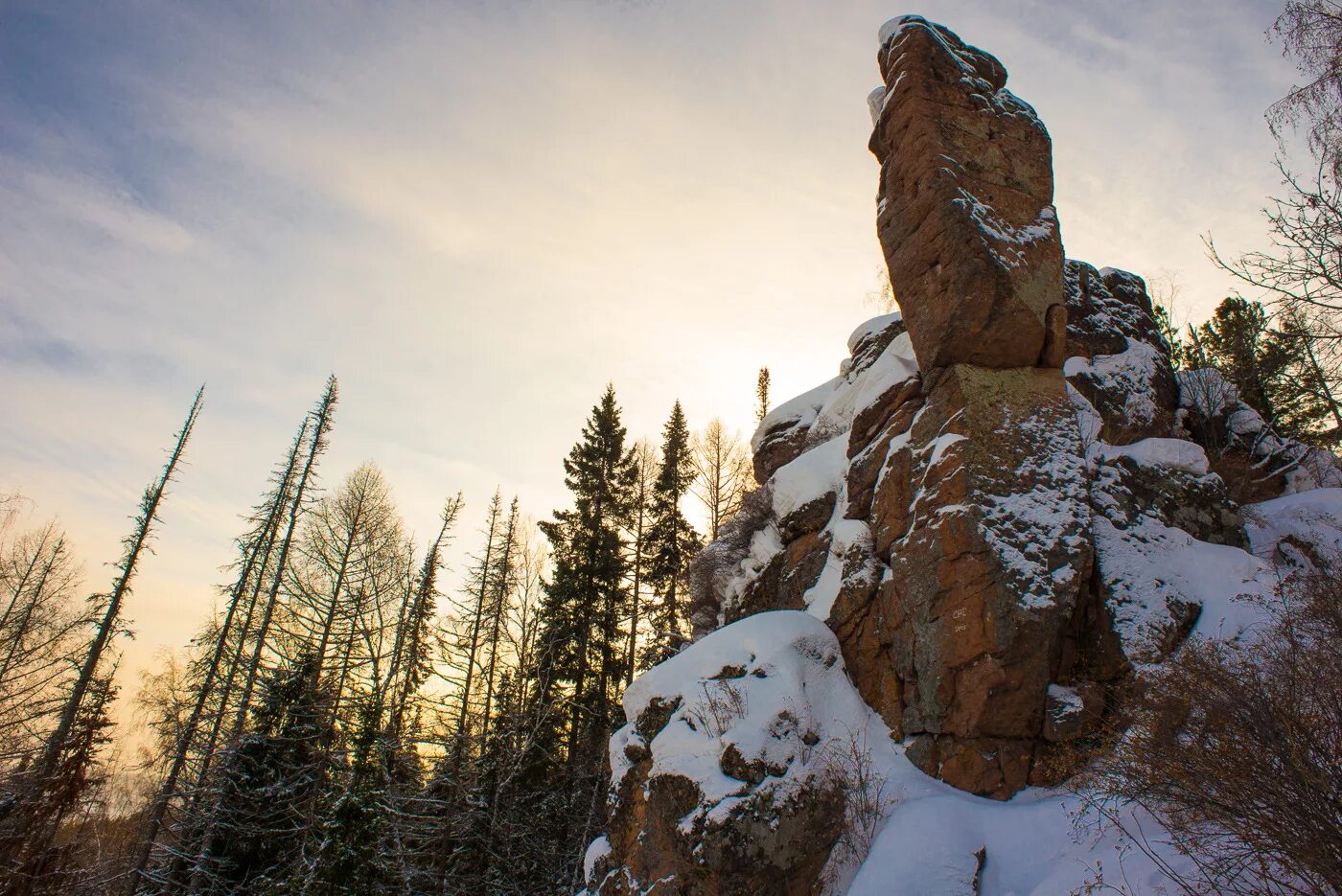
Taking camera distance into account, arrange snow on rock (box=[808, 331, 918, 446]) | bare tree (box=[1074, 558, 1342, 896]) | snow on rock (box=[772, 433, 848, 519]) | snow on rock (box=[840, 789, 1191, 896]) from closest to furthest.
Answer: bare tree (box=[1074, 558, 1342, 896])
snow on rock (box=[840, 789, 1191, 896])
snow on rock (box=[808, 331, 918, 446])
snow on rock (box=[772, 433, 848, 519])

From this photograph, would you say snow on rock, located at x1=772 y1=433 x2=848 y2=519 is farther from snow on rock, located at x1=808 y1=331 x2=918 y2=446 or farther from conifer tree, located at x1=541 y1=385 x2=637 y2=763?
conifer tree, located at x1=541 y1=385 x2=637 y2=763

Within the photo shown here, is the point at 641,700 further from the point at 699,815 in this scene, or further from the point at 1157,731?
the point at 1157,731

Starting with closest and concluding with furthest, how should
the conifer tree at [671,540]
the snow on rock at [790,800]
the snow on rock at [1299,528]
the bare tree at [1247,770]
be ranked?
the bare tree at [1247,770]
the snow on rock at [790,800]
the snow on rock at [1299,528]
the conifer tree at [671,540]

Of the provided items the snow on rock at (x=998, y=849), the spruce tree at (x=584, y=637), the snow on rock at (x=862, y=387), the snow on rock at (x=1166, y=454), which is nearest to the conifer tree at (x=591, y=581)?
the spruce tree at (x=584, y=637)

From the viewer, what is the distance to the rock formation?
8.59 metres

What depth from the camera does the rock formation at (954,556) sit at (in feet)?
28.2

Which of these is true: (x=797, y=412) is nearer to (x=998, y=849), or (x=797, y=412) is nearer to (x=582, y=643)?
(x=582, y=643)

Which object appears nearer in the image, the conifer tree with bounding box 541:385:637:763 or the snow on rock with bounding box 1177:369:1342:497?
the snow on rock with bounding box 1177:369:1342:497

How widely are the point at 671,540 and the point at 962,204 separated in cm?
1522

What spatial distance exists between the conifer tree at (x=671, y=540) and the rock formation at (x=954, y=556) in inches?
334

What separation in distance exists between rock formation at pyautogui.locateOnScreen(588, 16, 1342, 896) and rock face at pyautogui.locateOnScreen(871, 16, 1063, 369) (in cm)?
5

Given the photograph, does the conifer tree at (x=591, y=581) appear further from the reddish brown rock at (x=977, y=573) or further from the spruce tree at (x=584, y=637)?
the reddish brown rock at (x=977, y=573)

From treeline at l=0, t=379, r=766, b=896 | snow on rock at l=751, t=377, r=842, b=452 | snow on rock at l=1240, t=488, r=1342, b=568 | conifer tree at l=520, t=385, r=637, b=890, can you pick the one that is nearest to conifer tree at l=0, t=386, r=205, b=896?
treeline at l=0, t=379, r=766, b=896

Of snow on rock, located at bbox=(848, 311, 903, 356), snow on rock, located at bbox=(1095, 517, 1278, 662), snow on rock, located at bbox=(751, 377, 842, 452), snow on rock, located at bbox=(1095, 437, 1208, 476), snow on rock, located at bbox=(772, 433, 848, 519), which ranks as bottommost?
snow on rock, located at bbox=(1095, 517, 1278, 662)
